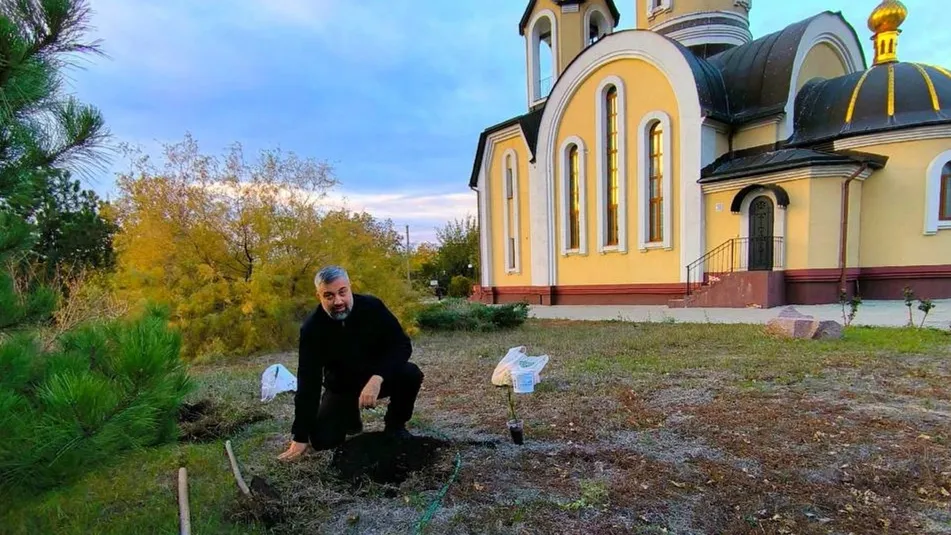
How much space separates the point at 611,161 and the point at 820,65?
6.92 m

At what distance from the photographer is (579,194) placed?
16.6 m

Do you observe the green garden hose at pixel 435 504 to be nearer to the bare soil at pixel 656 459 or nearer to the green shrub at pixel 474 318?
the bare soil at pixel 656 459

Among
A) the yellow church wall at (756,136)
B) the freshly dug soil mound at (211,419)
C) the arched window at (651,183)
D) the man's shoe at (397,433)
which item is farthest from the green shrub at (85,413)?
the yellow church wall at (756,136)

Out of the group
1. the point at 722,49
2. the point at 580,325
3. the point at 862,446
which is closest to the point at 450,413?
the point at 862,446

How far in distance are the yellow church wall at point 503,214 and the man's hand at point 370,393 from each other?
15.8 metres

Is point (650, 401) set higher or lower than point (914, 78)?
lower

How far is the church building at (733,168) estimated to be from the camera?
11.8m

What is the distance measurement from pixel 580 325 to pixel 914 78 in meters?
11.1

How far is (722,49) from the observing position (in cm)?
1717

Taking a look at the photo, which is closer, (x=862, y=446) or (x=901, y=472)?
(x=901, y=472)

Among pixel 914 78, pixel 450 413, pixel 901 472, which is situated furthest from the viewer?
pixel 914 78

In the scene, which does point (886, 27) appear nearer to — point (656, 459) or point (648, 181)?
point (648, 181)

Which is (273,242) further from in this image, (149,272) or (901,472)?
(901,472)

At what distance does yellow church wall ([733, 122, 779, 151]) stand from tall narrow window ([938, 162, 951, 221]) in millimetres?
3758
